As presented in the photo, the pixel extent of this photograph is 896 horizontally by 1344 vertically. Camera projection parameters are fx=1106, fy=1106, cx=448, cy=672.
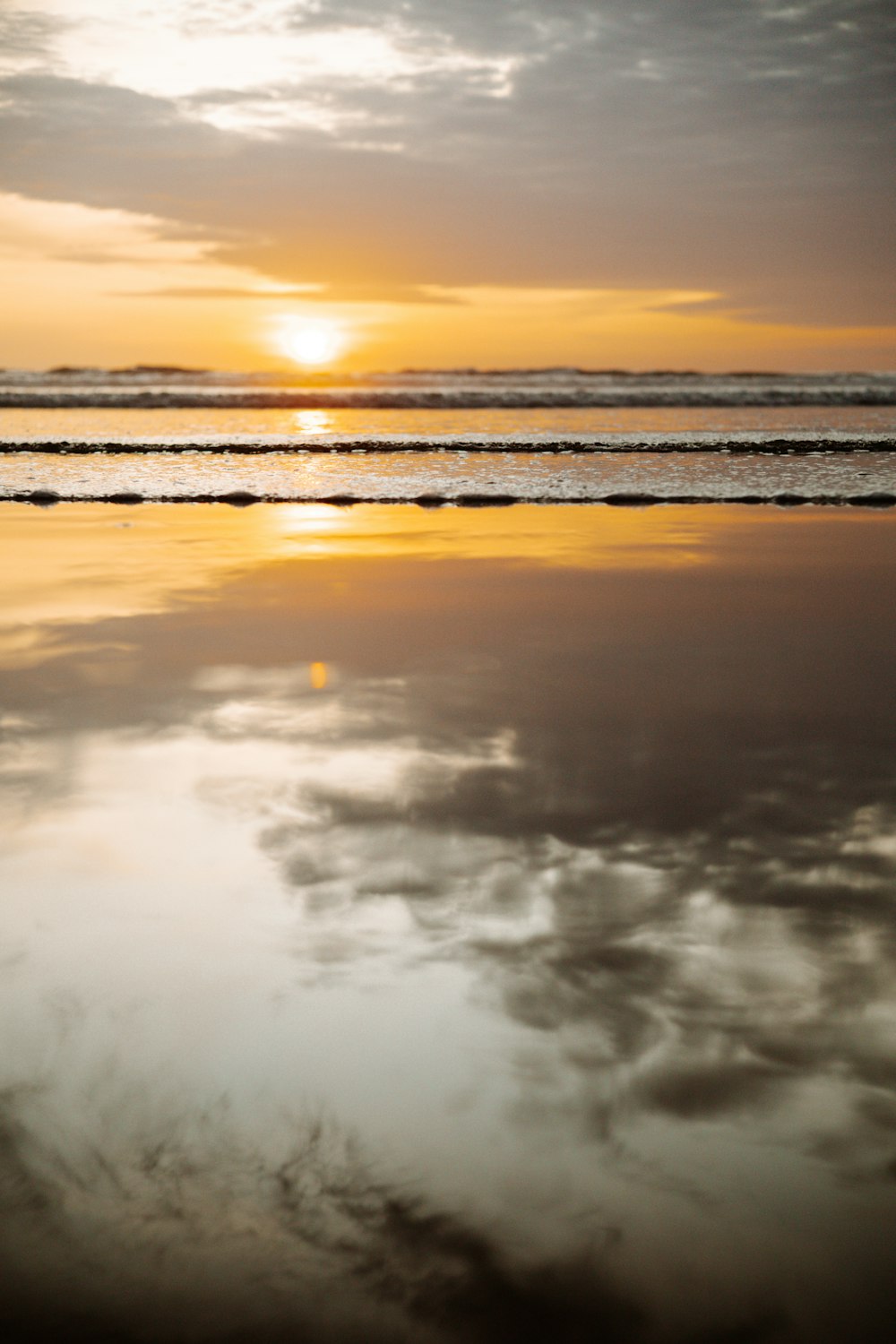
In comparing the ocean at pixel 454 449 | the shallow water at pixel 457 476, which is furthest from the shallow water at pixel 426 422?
the shallow water at pixel 457 476

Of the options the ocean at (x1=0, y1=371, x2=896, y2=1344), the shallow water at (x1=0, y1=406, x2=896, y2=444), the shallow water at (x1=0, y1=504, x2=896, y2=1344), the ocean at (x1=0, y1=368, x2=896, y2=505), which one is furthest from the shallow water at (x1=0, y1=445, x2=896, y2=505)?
the shallow water at (x1=0, y1=504, x2=896, y2=1344)

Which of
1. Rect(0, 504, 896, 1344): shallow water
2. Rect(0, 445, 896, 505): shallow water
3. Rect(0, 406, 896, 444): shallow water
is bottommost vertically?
Rect(0, 504, 896, 1344): shallow water

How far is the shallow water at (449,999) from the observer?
2.07m

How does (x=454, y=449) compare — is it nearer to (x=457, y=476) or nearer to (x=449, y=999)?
(x=457, y=476)

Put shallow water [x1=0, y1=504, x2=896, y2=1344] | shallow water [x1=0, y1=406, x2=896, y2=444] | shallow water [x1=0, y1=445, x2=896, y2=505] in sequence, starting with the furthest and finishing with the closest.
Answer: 1. shallow water [x1=0, y1=406, x2=896, y2=444]
2. shallow water [x1=0, y1=445, x2=896, y2=505]
3. shallow water [x1=0, y1=504, x2=896, y2=1344]

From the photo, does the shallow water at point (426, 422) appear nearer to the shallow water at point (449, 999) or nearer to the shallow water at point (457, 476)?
the shallow water at point (457, 476)

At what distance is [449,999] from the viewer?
288cm

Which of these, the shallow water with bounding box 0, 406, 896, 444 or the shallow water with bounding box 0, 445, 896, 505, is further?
the shallow water with bounding box 0, 406, 896, 444

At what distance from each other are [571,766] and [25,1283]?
9.68ft

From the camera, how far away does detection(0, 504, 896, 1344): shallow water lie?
6.79 ft

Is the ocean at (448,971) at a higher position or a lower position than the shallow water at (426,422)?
lower

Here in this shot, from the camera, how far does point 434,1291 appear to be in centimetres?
203

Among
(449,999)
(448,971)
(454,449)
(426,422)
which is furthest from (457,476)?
(426,422)

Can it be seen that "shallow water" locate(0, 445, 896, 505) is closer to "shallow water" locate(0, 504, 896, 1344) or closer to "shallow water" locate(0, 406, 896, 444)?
"shallow water" locate(0, 406, 896, 444)
